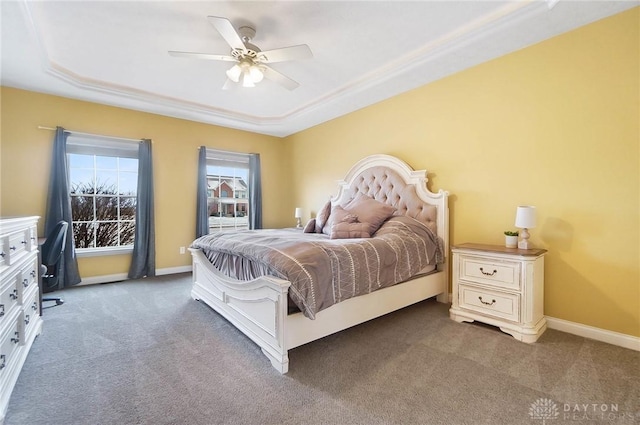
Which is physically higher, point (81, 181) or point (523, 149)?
point (523, 149)

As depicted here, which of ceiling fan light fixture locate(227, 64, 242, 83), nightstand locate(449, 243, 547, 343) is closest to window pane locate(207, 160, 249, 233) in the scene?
ceiling fan light fixture locate(227, 64, 242, 83)

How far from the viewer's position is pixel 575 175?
2377mm

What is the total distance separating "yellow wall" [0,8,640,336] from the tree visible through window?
1.09 ft

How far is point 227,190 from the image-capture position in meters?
5.27

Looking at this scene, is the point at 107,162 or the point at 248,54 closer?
the point at 248,54

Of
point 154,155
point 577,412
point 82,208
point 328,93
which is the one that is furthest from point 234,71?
point 577,412

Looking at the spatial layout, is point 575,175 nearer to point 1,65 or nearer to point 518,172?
point 518,172

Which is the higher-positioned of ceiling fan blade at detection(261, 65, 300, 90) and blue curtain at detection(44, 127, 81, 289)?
ceiling fan blade at detection(261, 65, 300, 90)

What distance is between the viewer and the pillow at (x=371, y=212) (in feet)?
10.0

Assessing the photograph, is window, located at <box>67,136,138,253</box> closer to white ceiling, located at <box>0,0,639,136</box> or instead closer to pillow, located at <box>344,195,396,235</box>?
white ceiling, located at <box>0,0,639,136</box>

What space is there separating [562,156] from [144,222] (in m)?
5.03

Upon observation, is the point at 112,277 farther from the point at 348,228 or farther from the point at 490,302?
the point at 490,302

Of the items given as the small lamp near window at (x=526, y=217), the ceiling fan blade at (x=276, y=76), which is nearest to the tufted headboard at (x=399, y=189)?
the small lamp near window at (x=526, y=217)

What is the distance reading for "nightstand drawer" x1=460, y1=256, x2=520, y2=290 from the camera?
231 cm
